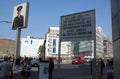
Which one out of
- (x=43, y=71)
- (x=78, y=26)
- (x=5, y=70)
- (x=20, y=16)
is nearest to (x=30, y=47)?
(x=20, y=16)

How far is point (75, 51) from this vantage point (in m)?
146

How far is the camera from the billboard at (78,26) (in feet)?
46.5

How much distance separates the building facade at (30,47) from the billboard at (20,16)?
A: 394ft

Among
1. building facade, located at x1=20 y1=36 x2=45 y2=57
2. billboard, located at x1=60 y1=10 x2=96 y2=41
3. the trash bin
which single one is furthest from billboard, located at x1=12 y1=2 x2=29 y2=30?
building facade, located at x1=20 y1=36 x2=45 y2=57

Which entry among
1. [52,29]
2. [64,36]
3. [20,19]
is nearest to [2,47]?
[52,29]

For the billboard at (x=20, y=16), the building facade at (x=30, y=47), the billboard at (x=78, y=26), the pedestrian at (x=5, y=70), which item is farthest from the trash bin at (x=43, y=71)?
the building facade at (x=30, y=47)

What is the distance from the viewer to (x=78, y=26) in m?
15.0

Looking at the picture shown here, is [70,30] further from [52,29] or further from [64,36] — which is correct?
[52,29]

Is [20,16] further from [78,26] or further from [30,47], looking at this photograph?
[30,47]

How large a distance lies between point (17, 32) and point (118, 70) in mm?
26302

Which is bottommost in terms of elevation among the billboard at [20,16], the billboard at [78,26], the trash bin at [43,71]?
the trash bin at [43,71]

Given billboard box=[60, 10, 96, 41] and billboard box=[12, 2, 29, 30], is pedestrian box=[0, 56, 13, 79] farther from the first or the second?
billboard box=[12, 2, 29, 30]

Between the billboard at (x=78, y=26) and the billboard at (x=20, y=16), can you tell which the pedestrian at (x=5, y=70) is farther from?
the billboard at (x=20, y=16)

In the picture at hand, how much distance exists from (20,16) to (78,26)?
21057 millimetres
